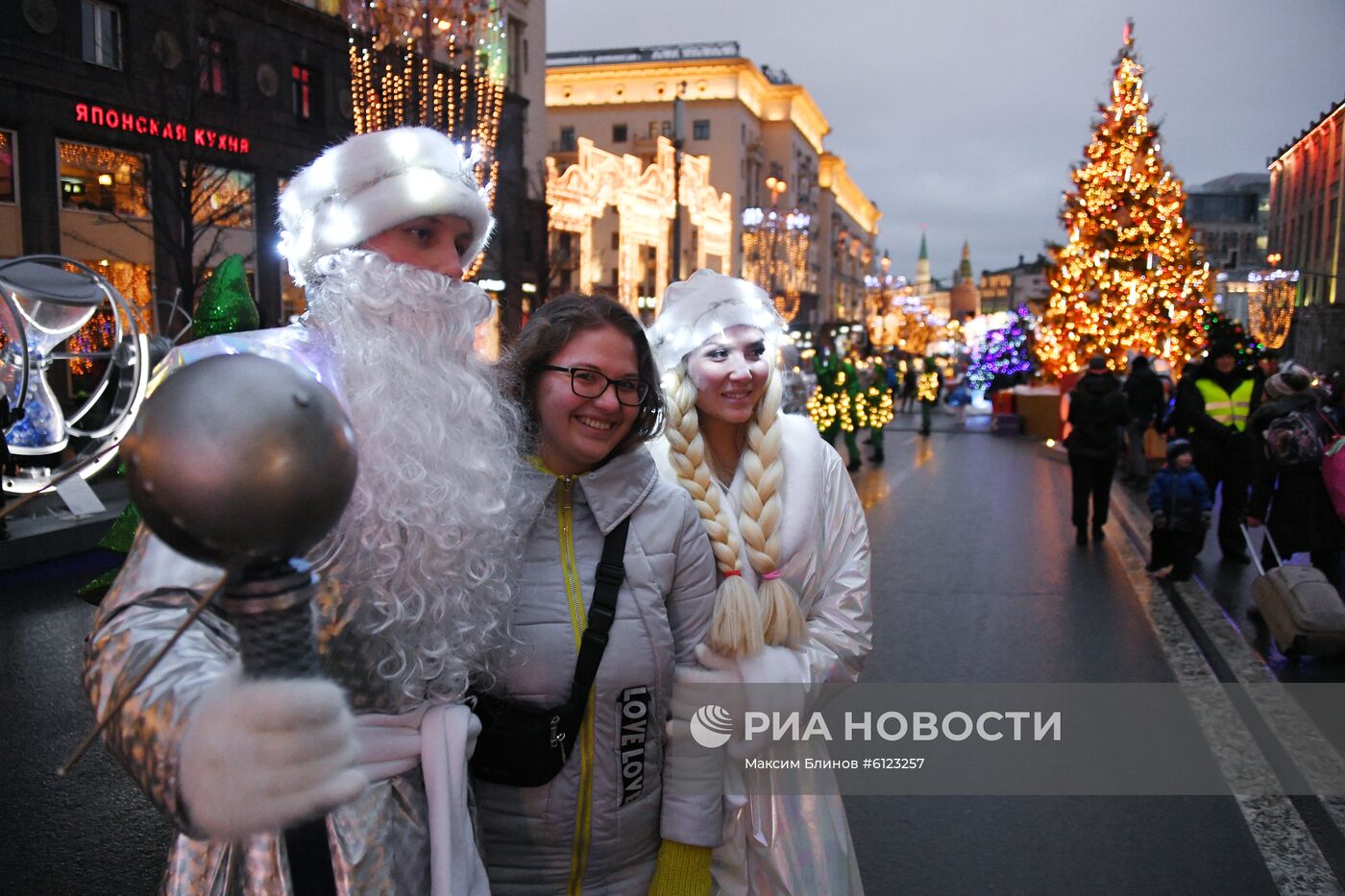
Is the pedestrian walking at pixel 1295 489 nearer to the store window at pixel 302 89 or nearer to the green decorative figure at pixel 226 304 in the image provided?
the green decorative figure at pixel 226 304

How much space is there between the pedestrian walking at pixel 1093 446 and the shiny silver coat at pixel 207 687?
10.2m

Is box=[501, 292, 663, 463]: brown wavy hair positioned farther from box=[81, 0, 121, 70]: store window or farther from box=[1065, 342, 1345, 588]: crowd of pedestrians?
box=[81, 0, 121, 70]: store window

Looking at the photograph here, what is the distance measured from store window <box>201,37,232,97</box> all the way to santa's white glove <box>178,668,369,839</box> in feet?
72.1

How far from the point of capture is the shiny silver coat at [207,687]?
127 centimetres

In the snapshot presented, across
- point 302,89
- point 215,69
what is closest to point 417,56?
point 215,69

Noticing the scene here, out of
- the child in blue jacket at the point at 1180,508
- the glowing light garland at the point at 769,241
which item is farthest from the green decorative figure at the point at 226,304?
the glowing light garland at the point at 769,241

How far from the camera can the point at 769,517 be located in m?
2.84

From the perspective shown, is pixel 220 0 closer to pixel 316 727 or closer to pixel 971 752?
pixel 971 752

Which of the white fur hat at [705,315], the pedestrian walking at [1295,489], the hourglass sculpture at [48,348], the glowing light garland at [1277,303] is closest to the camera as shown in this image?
the white fur hat at [705,315]

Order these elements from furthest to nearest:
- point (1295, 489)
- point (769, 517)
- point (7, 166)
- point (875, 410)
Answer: point (875, 410)
point (7, 166)
point (1295, 489)
point (769, 517)

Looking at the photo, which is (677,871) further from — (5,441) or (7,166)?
(7,166)

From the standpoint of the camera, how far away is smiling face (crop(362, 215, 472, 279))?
6.55 ft

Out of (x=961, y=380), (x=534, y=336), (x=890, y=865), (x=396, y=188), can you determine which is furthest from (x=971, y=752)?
(x=961, y=380)

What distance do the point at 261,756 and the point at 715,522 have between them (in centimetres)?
171
